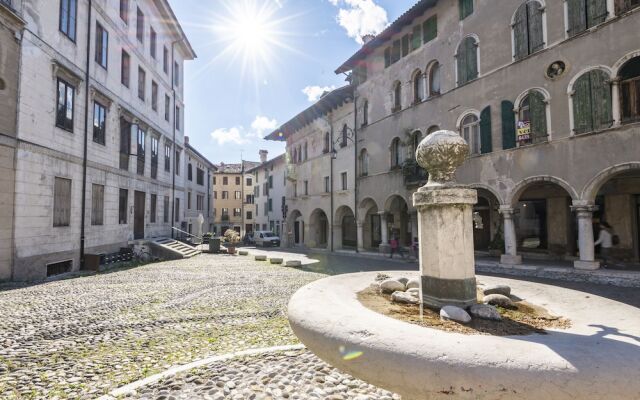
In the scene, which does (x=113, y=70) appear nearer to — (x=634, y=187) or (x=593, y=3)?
(x=593, y=3)

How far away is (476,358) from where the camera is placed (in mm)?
1899

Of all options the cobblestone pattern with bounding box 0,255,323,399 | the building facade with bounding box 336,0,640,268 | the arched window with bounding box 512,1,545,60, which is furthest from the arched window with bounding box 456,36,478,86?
the cobblestone pattern with bounding box 0,255,323,399

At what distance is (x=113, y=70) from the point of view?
51.8 feet

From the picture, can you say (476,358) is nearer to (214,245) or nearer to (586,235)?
(586,235)

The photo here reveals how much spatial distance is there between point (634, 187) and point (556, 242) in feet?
11.5

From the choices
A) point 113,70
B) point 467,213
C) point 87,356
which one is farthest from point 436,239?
point 113,70

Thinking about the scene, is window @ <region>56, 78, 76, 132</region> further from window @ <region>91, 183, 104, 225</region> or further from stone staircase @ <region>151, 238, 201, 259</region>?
stone staircase @ <region>151, 238, 201, 259</region>

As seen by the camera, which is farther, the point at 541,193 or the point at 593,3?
the point at 541,193

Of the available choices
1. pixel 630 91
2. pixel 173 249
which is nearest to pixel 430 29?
pixel 630 91

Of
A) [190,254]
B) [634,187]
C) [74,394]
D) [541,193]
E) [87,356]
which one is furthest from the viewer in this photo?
[190,254]

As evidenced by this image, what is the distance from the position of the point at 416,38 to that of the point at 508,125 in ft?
24.5

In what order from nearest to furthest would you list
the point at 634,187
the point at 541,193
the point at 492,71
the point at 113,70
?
the point at 634,187
the point at 492,71
the point at 541,193
the point at 113,70

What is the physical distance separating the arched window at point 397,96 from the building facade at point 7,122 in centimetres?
1632

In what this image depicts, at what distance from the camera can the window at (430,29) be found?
53.4 ft
